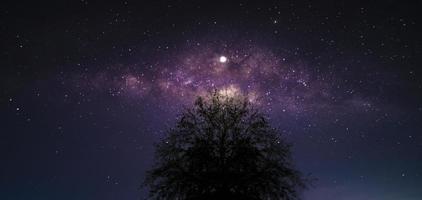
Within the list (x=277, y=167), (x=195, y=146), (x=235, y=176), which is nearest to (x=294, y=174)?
(x=277, y=167)

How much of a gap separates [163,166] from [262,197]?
245 inches

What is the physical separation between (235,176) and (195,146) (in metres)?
3.26

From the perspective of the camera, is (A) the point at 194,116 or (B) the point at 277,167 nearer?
(B) the point at 277,167

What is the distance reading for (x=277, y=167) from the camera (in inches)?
1558

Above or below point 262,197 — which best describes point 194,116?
above

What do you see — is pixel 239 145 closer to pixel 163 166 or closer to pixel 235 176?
pixel 235 176

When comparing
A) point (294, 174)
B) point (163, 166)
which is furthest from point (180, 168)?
point (294, 174)

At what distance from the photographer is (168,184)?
3916 cm

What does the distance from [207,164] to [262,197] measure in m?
3.83

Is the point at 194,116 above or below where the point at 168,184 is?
above

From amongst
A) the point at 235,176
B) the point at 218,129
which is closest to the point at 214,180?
the point at 235,176

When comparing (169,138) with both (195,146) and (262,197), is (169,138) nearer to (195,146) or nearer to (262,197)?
(195,146)

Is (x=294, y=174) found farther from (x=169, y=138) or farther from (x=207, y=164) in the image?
(x=169, y=138)

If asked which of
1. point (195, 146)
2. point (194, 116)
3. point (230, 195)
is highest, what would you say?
point (194, 116)
